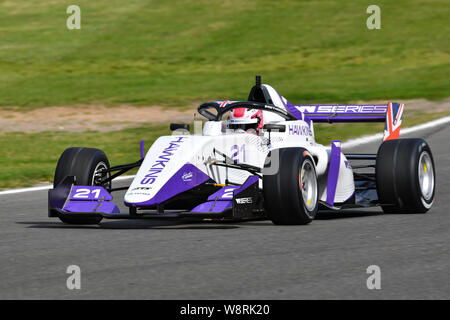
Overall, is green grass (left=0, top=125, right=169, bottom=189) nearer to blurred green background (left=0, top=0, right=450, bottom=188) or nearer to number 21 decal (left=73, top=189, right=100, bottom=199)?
blurred green background (left=0, top=0, right=450, bottom=188)

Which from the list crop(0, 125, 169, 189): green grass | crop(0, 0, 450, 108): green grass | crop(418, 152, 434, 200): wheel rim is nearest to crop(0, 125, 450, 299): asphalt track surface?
crop(418, 152, 434, 200): wheel rim

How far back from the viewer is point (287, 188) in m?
8.21

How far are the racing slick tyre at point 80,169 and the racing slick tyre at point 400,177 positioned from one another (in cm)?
293

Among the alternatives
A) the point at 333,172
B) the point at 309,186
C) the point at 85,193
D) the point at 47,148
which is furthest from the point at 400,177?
the point at 47,148

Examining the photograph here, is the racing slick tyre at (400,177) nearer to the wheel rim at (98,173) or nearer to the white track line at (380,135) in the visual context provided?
the wheel rim at (98,173)

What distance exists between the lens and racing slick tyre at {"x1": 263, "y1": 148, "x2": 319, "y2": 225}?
Answer: 8219 mm

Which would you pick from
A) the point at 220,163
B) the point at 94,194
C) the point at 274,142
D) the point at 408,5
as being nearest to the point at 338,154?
the point at 274,142

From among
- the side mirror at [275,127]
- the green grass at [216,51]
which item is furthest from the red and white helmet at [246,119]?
the green grass at [216,51]

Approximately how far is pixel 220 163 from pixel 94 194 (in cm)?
126

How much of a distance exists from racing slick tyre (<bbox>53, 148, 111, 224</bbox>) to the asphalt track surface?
188mm

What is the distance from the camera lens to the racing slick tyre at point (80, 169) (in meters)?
9.09

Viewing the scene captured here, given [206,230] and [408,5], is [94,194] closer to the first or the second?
[206,230]
